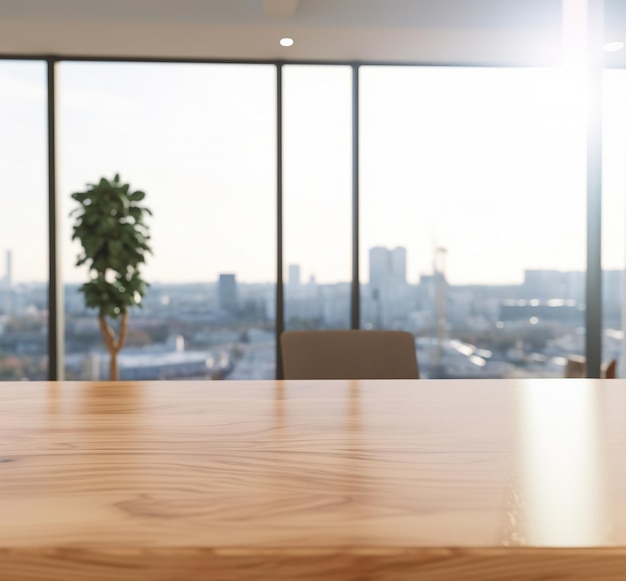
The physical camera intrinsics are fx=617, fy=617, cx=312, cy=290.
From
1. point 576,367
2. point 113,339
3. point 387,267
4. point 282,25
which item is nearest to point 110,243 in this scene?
point 113,339

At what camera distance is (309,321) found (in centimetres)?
460

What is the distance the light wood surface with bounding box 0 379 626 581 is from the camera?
423 mm

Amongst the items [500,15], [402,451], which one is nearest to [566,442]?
[402,451]

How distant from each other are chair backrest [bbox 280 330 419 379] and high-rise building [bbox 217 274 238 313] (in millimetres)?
2647

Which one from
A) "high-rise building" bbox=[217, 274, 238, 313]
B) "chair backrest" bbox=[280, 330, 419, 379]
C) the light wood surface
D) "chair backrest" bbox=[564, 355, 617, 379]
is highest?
"high-rise building" bbox=[217, 274, 238, 313]

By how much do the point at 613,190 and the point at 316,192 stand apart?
7.36ft

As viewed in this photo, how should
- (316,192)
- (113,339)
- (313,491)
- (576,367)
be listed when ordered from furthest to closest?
(316,192)
(576,367)
(113,339)
(313,491)

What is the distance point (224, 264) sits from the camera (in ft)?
14.9

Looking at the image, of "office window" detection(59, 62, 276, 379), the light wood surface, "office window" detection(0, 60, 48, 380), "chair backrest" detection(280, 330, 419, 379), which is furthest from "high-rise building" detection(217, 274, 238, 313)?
the light wood surface

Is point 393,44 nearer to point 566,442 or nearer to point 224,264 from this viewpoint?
point 224,264

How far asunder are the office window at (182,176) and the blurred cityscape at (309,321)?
2cm

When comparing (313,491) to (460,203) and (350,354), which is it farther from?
(460,203)

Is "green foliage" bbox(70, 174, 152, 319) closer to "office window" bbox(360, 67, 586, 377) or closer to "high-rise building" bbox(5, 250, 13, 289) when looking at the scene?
"high-rise building" bbox(5, 250, 13, 289)

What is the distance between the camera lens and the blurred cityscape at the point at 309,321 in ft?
15.0
